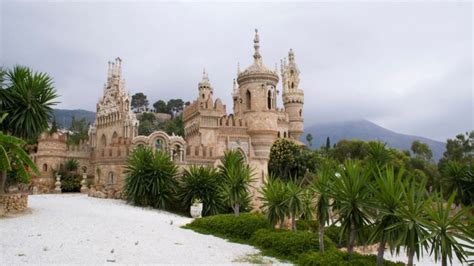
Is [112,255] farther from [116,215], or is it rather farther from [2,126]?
[2,126]

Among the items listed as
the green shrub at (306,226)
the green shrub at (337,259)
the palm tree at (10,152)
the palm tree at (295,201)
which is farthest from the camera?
the green shrub at (306,226)

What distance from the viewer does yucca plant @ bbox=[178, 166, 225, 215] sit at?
23078 millimetres

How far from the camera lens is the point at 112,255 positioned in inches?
427

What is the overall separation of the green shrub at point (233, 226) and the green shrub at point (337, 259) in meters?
4.14

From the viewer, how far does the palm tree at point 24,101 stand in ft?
55.0

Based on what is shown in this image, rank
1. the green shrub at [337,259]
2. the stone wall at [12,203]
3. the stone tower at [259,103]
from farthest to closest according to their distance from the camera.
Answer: the stone tower at [259,103], the stone wall at [12,203], the green shrub at [337,259]

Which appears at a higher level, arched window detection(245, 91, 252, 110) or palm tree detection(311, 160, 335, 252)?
arched window detection(245, 91, 252, 110)

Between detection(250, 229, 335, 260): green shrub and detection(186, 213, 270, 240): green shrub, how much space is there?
5.50 ft

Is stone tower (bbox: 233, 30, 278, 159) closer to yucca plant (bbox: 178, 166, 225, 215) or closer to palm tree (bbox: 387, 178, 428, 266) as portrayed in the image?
yucca plant (bbox: 178, 166, 225, 215)

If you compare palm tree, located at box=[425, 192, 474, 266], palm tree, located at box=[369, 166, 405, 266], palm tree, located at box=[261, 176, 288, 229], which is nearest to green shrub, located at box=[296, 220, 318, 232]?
palm tree, located at box=[261, 176, 288, 229]

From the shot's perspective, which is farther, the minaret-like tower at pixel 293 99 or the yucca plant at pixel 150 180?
the minaret-like tower at pixel 293 99

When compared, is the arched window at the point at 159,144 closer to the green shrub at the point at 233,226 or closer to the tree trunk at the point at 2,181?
the green shrub at the point at 233,226

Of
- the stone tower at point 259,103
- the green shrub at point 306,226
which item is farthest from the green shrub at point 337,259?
the stone tower at point 259,103

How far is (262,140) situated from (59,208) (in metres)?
16.7
